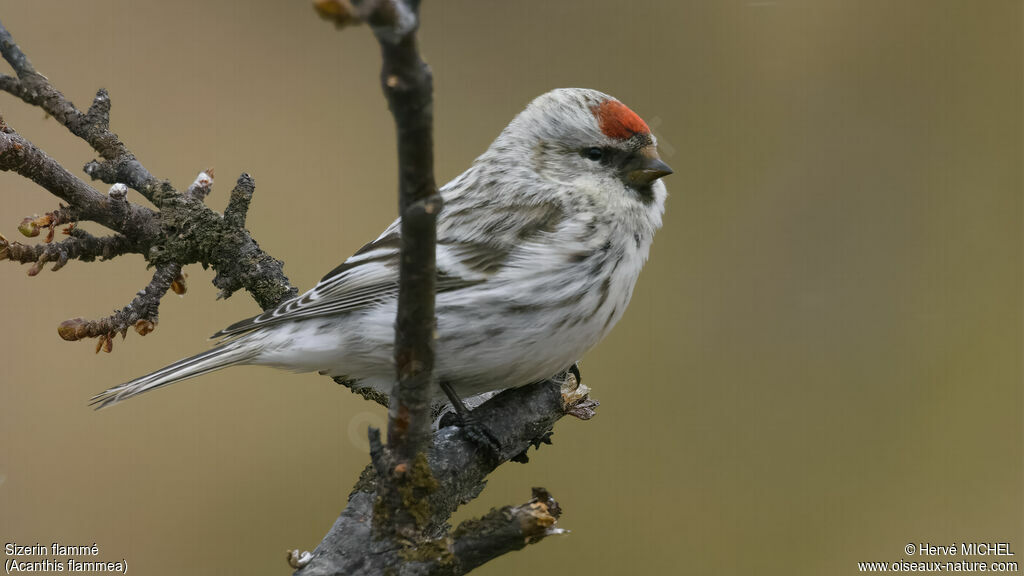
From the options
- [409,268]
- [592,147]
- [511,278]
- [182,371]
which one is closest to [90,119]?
[182,371]

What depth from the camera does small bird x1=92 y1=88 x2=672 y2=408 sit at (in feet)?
5.83

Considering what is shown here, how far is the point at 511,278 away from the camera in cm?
180

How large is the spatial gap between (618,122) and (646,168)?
118 millimetres

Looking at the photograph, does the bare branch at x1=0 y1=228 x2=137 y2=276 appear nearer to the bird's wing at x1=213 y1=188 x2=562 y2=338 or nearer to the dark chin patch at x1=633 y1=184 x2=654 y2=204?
the bird's wing at x1=213 y1=188 x2=562 y2=338

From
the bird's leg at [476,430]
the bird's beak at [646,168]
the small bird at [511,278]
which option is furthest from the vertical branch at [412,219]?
the bird's beak at [646,168]

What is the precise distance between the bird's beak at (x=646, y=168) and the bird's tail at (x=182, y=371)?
2.94ft

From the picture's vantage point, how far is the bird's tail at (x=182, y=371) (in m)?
1.75

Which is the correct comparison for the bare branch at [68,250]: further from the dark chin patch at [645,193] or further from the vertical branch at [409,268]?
the dark chin patch at [645,193]

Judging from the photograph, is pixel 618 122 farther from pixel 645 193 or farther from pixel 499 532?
pixel 499 532

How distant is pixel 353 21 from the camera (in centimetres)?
79

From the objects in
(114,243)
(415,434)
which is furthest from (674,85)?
(415,434)

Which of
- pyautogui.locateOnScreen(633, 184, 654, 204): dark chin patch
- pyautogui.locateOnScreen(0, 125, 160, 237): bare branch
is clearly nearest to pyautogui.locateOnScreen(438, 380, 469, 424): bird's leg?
pyautogui.locateOnScreen(633, 184, 654, 204): dark chin patch

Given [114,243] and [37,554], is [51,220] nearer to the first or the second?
[114,243]

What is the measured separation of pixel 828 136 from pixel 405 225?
2977 millimetres
